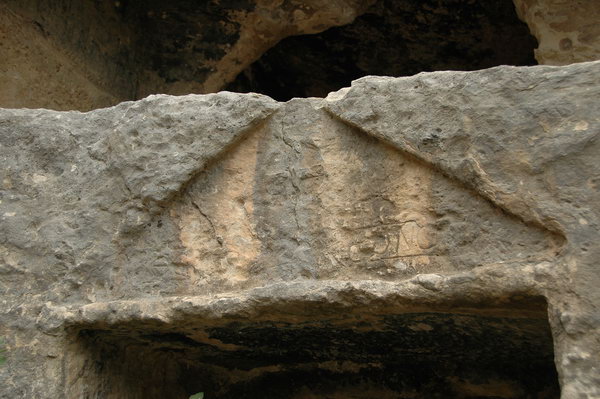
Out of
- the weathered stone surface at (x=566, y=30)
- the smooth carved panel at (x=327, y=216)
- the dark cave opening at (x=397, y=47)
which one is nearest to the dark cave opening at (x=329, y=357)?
the smooth carved panel at (x=327, y=216)

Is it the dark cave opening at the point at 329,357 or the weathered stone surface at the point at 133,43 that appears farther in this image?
the weathered stone surface at the point at 133,43

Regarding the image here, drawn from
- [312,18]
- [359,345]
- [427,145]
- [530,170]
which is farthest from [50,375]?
[312,18]

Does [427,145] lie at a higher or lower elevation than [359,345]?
higher

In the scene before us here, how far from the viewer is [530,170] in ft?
4.92

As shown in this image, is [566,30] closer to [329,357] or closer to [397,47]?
[397,47]

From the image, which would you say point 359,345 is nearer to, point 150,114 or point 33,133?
point 150,114

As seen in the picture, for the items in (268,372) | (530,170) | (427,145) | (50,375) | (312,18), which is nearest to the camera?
(530,170)

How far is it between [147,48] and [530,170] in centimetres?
198

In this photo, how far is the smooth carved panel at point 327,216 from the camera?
1.56 metres

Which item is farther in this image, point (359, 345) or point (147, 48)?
point (147, 48)

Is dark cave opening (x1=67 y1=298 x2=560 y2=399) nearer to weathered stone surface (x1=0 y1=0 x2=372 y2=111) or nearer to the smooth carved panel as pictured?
the smooth carved panel

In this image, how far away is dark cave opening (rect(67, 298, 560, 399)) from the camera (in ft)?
5.69

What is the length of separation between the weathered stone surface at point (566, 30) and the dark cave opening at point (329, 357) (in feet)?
3.33

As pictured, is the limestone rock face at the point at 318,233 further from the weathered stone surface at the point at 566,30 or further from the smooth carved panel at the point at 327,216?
the weathered stone surface at the point at 566,30
